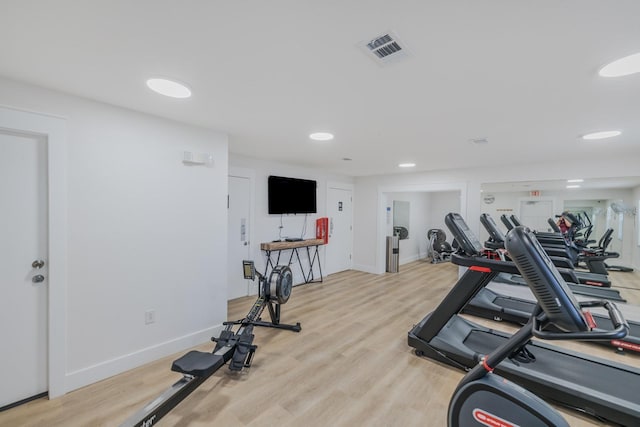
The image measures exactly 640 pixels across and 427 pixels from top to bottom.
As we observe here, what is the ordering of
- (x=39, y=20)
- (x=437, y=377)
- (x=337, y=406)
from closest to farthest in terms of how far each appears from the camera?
1. (x=39, y=20)
2. (x=337, y=406)
3. (x=437, y=377)

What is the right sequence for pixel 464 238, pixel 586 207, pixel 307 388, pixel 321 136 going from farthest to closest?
pixel 586 207, pixel 321 136, pixel 464 238, pixel 307 388

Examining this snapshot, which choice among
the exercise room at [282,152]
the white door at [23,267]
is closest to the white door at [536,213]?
the exercise room at [282,152]

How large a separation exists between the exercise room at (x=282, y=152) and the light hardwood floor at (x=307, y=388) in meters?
0.02

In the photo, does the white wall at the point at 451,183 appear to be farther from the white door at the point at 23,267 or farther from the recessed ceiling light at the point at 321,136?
the white door at the point at 23,267

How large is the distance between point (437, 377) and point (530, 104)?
7.87 feet

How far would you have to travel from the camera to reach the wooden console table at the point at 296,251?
15.0 feet

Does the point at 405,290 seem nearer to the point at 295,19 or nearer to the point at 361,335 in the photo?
the point at 361,335

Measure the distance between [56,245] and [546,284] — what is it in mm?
3118

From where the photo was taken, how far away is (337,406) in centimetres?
200

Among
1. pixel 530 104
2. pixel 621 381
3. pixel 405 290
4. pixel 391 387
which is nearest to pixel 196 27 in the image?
pixel 530 104

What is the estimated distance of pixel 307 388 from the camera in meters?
2.19

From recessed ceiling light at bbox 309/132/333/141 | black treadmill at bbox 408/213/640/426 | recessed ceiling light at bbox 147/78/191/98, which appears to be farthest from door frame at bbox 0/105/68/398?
black treadmill at bbox 408/213/640/426

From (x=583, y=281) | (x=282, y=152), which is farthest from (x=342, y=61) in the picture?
(x=583, y=281)

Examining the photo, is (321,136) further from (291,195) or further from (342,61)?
(291,195)
